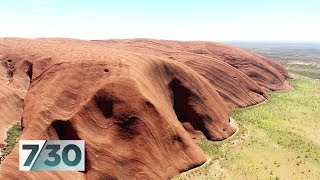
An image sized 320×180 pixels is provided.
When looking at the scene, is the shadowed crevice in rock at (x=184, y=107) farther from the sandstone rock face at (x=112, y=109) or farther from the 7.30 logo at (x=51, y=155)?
the 7.30 logo at (x=51, y=155)

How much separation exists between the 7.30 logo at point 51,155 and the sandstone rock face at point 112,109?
1.74 ft

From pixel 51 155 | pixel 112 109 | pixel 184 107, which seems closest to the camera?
pixel 51 155

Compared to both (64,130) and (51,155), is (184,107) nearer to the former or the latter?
(64,130)

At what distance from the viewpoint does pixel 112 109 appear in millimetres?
33969

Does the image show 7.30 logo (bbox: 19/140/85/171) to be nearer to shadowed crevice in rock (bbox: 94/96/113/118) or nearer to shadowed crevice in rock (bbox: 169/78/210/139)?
shadowed crevice in rock (bbox: 94/96/113/118)

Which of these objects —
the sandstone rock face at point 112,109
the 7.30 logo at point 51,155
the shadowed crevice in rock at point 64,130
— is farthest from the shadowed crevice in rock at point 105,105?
the 7.30 logo at point 51,155

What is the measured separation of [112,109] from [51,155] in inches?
291

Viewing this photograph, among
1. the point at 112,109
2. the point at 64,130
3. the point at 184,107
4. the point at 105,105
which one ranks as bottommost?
the point at 184,107

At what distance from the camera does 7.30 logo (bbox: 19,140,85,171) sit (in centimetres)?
2839

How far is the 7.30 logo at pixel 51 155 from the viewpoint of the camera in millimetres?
28389

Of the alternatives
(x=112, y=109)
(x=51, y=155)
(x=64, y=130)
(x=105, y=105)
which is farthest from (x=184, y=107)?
(x=51, y=155)

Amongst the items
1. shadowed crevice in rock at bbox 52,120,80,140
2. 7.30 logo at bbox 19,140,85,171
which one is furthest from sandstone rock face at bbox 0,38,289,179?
7.30 logo at bbox 19,140,85,171

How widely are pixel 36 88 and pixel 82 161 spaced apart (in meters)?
13.9

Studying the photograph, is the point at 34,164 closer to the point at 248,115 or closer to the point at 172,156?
the point at 172,156
